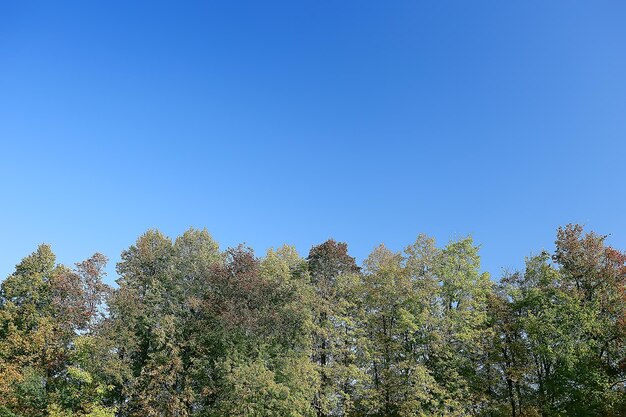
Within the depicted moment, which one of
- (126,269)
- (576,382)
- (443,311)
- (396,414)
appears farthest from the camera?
(126,269)

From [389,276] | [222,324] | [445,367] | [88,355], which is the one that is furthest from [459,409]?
[88,355]

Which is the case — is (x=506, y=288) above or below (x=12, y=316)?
above

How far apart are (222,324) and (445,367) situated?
60.4ft

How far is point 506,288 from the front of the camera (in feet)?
144

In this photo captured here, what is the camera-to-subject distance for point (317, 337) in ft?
139

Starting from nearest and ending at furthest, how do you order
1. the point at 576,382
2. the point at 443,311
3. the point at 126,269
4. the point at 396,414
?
the point at 576,382, the point at 396,414, the point at 443,311, the point at 126,269

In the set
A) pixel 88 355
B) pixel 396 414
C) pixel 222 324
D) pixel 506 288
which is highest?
pixel 506 288

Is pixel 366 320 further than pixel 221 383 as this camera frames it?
Yes

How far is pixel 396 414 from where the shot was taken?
38938 mm

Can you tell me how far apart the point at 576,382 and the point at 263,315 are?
78.5ft

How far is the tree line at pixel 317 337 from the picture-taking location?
1467 inches

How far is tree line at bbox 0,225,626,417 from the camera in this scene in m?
37.2

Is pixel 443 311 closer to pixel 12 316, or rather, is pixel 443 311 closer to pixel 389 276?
pixel 389 276

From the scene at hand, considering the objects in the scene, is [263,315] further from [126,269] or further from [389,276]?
[126,269]
